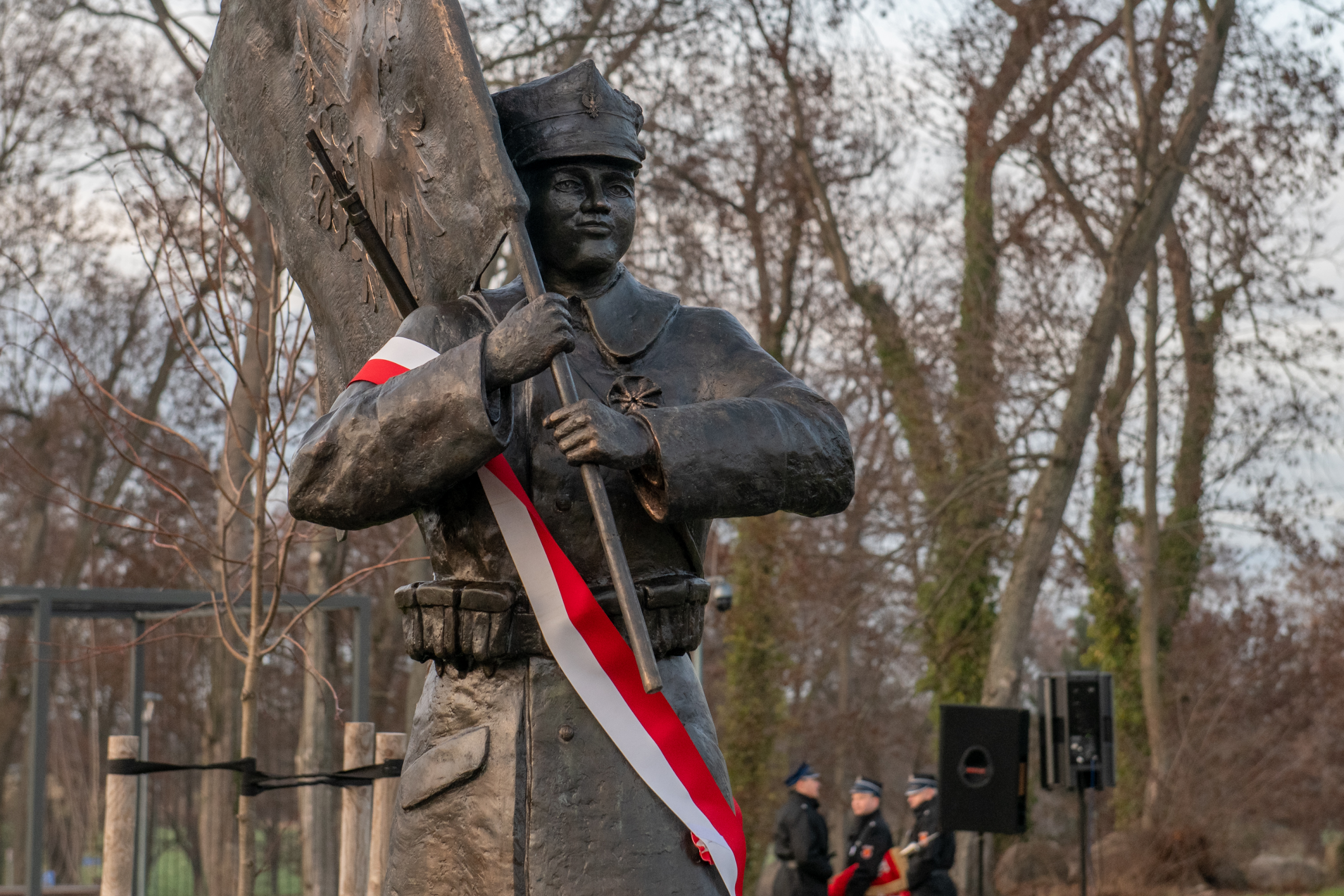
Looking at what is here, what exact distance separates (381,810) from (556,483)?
2.86 meters

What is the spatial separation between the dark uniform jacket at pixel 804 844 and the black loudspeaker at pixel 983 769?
33.4 inches

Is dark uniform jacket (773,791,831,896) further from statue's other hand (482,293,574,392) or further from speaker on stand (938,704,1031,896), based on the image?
statue's other hand (482,293,574,392)

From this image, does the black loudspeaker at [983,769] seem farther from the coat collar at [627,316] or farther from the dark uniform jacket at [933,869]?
the coat collar at [627,316]

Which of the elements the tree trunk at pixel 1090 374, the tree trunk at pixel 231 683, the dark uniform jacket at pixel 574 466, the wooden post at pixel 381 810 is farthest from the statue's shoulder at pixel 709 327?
the tree trunk at pixel 1090 374

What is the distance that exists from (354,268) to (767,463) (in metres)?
1.08

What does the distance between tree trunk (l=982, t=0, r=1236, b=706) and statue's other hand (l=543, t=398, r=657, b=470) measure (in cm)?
1081

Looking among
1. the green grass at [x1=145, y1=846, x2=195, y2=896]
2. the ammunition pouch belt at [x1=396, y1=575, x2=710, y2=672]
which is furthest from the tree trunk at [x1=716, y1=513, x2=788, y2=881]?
the ammunition pouch belt at [x1=396, y1=575, x2=710, y2=672]

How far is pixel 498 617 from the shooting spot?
258 centimetres

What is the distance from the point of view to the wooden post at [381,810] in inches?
199

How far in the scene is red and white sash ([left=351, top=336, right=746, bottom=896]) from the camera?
2535 millimetres

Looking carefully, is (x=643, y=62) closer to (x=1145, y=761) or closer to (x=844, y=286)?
(x=844, y=286)

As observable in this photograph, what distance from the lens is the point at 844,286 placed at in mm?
15586

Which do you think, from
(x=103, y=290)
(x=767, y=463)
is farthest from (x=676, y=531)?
(x=103, y=290)

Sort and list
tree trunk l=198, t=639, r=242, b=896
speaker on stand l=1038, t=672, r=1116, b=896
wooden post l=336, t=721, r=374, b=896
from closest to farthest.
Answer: wooden post l=336, t=721, r=374, b=896, speaker on stand l=1038, t=672, r=1116, b=896, tree trunk l=198, t=639, r=242, b=896
